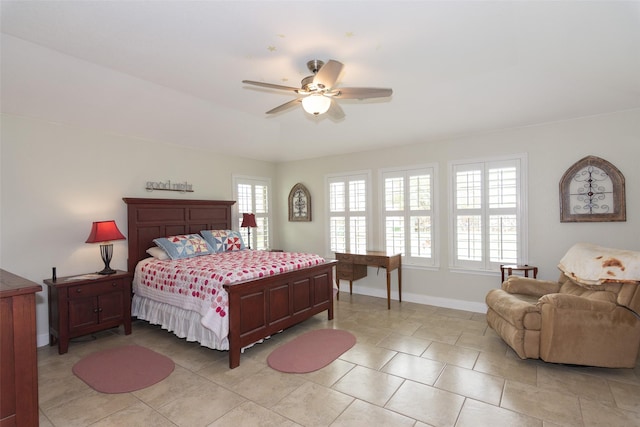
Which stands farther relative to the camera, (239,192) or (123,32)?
(239,192)

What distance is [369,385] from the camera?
2.80m

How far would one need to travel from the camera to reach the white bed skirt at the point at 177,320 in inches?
130

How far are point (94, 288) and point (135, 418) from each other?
1.92m

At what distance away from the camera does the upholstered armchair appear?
112 inches

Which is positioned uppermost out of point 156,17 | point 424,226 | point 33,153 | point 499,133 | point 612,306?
point 156,17

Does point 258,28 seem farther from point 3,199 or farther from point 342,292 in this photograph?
point 342,292

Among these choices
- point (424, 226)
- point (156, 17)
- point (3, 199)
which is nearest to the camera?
point (156, 17)

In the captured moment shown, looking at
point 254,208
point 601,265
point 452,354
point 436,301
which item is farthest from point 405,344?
point 254,208

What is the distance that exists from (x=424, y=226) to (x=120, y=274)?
4.33 metres

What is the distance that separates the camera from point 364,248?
19.1ft

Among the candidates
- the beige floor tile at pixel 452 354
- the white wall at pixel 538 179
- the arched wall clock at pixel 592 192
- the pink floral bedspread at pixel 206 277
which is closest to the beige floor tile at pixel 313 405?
the pink floral bedspread at pixel 206 277

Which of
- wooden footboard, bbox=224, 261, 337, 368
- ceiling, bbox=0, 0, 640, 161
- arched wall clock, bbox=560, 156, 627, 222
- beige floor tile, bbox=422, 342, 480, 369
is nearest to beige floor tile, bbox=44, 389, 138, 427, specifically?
wooden footboard, bbox=224, 261, 337, 368

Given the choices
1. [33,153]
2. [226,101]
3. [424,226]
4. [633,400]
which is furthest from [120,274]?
[633,400]

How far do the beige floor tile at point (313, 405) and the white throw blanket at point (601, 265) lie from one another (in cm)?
257
